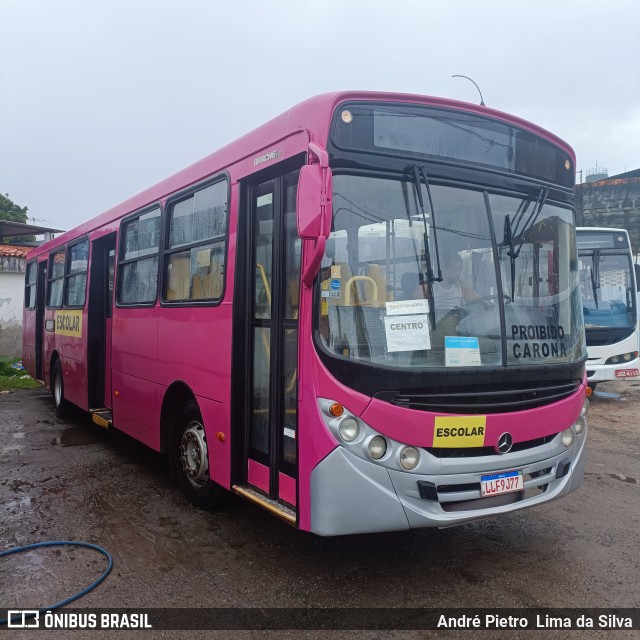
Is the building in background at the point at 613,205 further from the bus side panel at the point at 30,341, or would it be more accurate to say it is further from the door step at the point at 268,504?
the door step at the point at 268,504

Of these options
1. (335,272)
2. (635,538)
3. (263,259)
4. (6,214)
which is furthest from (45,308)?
(6,214)

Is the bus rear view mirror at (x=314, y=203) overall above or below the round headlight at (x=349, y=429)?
above

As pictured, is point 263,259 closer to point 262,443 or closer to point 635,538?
point 262,443

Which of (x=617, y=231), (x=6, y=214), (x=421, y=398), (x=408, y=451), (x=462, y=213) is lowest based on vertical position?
(x=408, y=451)

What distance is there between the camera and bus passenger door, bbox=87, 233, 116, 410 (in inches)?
321

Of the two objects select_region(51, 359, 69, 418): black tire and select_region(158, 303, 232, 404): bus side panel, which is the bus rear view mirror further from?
select_region(51, 359, 69, 418): black tire

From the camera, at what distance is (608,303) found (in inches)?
449

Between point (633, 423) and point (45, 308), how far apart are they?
979cm

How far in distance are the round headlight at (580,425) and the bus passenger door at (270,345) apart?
196cm

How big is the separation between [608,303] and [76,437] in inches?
364

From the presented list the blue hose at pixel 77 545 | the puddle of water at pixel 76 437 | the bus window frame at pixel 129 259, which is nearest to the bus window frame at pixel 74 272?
the bus window frame at pixel 129 259

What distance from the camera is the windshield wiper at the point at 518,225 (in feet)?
13.3

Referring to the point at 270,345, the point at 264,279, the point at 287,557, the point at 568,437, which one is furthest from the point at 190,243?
the point at 568,437

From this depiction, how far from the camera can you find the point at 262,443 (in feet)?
14.1
